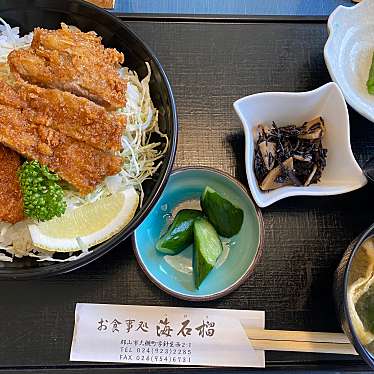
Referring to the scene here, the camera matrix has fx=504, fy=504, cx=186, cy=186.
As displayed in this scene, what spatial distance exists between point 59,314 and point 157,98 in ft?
2.83

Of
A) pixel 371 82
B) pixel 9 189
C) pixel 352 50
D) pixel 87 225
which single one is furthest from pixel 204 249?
pixel 352 50

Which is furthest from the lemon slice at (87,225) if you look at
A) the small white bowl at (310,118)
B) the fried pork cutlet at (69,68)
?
the small white bowl at (310,118)

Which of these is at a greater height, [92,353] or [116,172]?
[116,172]

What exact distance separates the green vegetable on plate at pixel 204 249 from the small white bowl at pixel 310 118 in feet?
0.68

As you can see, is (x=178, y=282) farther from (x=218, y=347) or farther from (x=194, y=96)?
(x=194, y=96)

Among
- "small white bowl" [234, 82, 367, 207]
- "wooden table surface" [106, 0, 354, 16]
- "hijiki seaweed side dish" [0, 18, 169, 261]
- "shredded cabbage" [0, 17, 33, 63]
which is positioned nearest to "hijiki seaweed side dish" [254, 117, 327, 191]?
"small white bowl" [234, 82, 367, 207]

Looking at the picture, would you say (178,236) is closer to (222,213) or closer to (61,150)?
(222,213)

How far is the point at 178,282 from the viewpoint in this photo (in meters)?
1.81

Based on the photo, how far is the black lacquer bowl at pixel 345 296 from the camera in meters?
1.55

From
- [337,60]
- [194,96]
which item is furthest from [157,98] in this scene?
[337,60]

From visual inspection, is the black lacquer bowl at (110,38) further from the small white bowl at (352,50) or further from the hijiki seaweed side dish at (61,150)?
the small white bowl at (352,50)

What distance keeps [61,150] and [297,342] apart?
104 centimetres

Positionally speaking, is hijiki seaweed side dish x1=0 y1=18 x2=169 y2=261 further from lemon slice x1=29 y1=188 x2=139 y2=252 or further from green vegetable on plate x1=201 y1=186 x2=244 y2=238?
green vegetable on plate x1=201 y1=186 x2=244 y2=238

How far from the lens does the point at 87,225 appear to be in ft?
5.67
